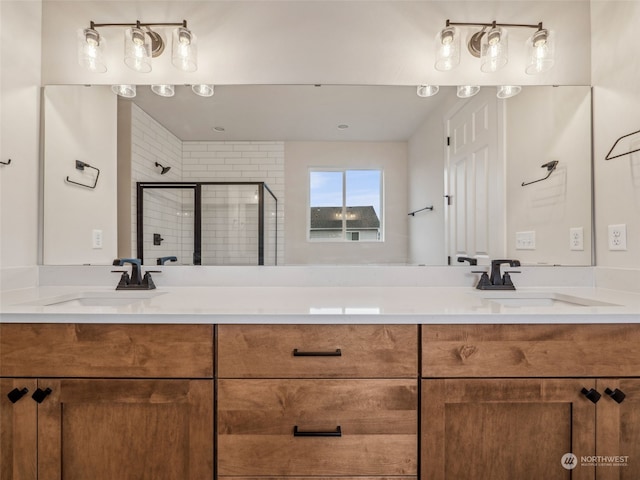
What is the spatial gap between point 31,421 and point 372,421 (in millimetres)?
1007

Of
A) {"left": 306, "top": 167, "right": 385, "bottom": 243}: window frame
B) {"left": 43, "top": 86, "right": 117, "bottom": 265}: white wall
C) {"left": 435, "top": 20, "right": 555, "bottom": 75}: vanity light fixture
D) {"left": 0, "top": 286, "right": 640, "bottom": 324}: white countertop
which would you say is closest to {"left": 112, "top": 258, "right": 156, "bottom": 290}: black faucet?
{"left": 0, "top": 286, "right": 640, "bottom": 324}: white countertop

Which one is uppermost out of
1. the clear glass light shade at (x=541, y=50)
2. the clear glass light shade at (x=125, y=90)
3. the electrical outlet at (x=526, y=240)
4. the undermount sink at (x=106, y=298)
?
the clear glass light shade at (x=541, y=50)

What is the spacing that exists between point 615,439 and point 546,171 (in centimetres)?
113

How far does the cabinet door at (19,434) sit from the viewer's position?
0.94 meters

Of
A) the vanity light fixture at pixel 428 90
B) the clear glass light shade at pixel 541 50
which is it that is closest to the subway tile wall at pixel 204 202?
the vanity light fixture at pixel 428 90

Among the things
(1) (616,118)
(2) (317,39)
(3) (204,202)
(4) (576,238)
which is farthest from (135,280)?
(1) (616,118)

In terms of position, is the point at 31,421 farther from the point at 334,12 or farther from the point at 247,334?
the point at 334,12

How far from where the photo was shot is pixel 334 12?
4.95 ft

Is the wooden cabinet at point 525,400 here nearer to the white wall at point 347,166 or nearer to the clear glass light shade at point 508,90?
the white wall at point 347,166

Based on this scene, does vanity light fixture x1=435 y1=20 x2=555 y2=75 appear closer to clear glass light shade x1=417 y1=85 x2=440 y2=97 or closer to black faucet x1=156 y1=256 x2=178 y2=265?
clear glass light shade x1=417 y1=85 x2=440 y2=97

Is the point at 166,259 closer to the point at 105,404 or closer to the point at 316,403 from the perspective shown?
the point at 105,404

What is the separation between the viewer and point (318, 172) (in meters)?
1.58

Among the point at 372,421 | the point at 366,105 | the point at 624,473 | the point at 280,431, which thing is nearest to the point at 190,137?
the point at 366,105

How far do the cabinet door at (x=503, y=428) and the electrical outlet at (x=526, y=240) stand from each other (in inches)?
29.5
